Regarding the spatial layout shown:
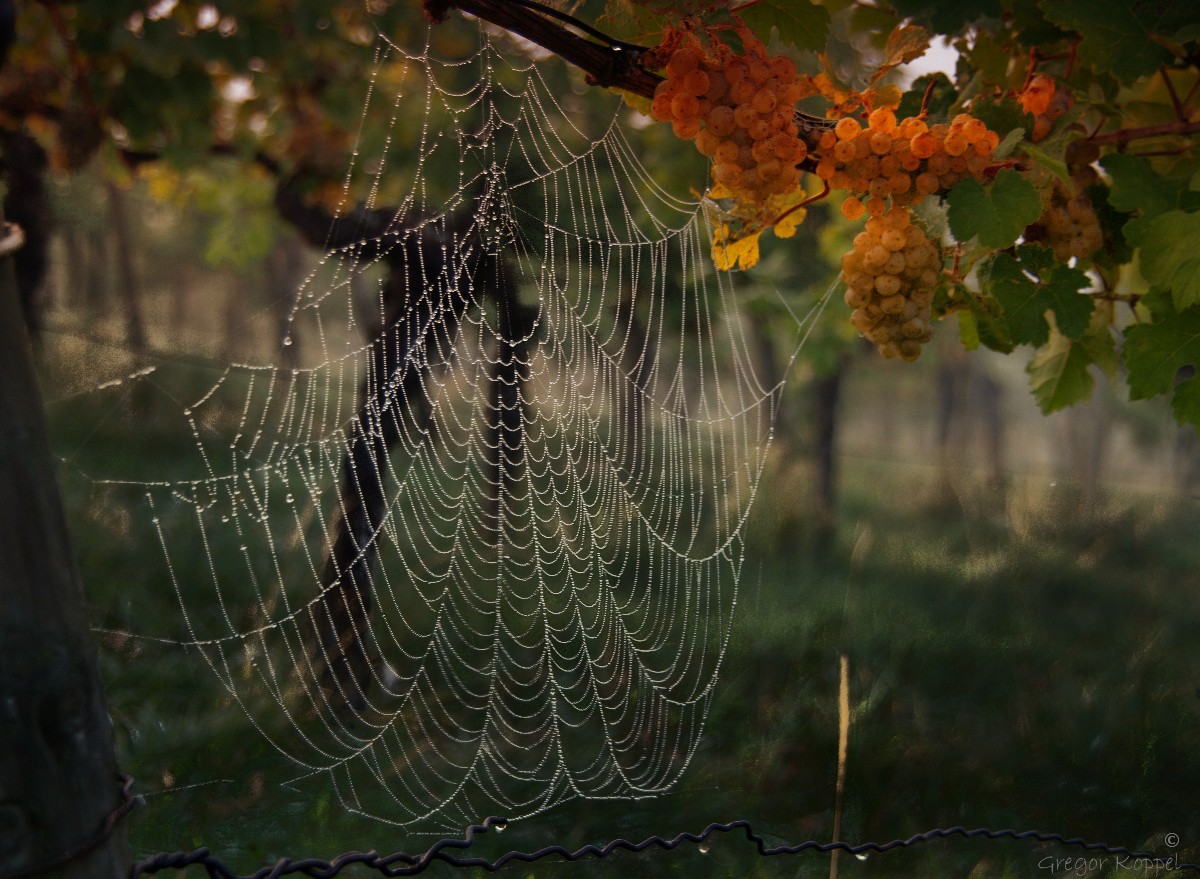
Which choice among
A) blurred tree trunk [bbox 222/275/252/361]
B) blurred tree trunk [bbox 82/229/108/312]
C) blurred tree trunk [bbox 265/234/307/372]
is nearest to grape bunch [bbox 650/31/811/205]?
blurred tree trunk [bbox 265/234/307/372]

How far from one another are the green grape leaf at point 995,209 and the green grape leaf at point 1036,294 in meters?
0.19

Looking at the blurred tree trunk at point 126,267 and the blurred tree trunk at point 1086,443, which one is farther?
the blurred tree trunk at point 1086,443

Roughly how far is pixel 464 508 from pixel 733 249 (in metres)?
1.20

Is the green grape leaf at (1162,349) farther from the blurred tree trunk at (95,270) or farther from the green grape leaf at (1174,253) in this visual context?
the blurred tree trunk at (95,270)

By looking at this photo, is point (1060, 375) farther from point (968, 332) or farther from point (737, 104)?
point (737, 104)

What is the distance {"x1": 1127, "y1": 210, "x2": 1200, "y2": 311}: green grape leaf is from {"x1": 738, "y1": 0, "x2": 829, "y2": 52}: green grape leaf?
A: 0.55m

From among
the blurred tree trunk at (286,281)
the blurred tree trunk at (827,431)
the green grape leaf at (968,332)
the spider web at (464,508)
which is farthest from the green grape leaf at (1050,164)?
the blurred tree trunk at (827,431)

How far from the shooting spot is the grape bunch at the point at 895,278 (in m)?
1.39

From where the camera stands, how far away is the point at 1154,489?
5094mm

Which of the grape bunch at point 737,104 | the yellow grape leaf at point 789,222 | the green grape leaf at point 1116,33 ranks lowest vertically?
the yellow grape leaf at point 789,222

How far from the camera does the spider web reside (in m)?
1.89

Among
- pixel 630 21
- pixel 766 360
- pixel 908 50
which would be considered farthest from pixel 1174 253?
pixel 766 360

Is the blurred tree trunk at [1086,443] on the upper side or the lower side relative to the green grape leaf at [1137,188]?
lower

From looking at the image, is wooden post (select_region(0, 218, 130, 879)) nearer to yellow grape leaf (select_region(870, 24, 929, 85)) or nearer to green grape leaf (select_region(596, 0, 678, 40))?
green grape leaf (select_region(596, 0, 678, 40))
